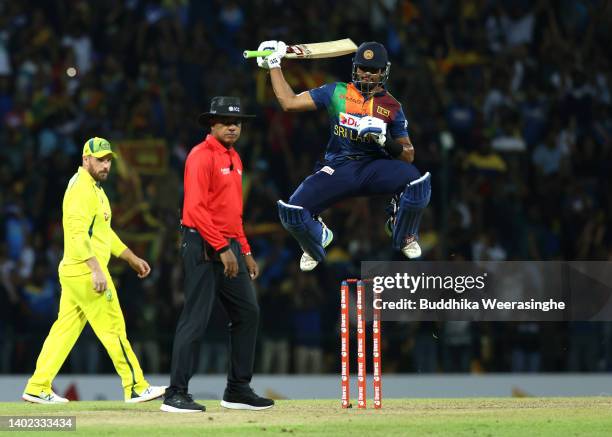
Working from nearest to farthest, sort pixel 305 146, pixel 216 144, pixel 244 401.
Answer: pixel 216 144 < pixel 244 401 < pixel 305 146

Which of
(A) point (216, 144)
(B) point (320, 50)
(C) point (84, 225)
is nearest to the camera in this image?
(A) point (216, 144)

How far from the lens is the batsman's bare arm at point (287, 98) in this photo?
9711 millimetres

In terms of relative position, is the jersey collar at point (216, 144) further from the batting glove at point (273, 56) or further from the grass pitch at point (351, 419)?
the grass pitch at point (351, 419)

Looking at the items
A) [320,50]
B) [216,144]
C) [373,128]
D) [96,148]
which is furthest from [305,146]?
[216,144]

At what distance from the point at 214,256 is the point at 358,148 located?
1470mm


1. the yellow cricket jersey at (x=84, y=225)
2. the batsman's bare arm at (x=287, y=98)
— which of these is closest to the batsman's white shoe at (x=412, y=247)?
the batsman's bare arm at (x=287, y=98)

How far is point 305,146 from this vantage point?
16344 millimetres

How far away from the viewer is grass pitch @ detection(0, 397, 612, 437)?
872 centimetres

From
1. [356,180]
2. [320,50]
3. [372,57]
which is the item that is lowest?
[356,180]

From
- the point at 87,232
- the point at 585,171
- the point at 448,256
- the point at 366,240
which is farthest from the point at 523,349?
the point at 87,232

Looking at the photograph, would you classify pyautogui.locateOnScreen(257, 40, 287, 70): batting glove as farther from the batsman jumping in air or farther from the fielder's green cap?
the fielder's green cap

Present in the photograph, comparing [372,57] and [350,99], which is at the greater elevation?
[372,57]

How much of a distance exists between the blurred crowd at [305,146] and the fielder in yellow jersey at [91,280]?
3.54 metres
